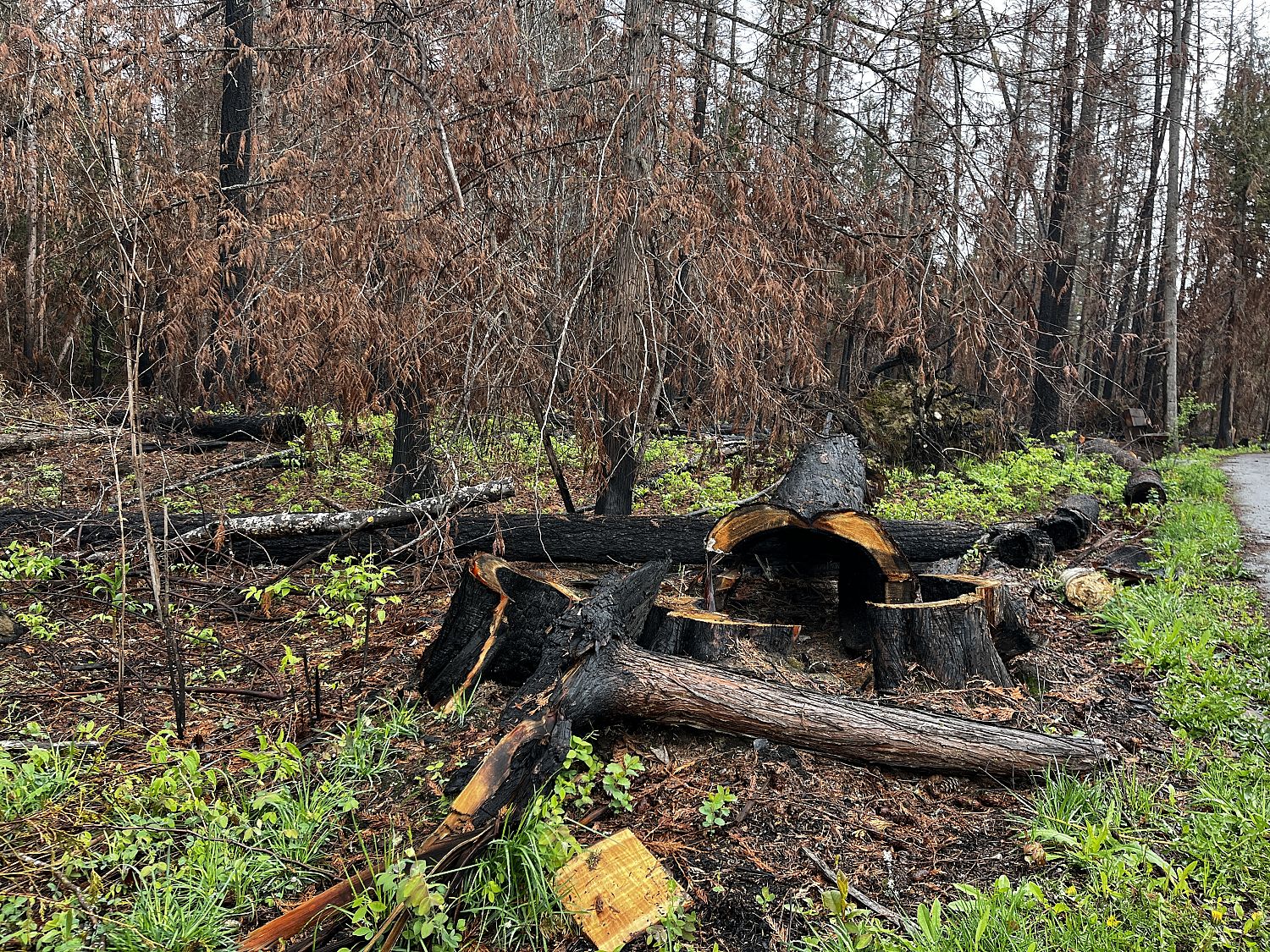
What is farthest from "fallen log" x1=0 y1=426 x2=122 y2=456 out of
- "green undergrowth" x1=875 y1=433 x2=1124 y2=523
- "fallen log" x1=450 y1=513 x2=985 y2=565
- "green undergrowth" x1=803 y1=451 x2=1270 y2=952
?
"green undergrowth" x1=803 y1=451 x2=1270 y2=952

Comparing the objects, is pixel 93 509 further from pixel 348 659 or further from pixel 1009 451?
pixel 1009 451

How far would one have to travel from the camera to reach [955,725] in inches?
129

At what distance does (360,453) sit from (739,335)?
22.1 feet

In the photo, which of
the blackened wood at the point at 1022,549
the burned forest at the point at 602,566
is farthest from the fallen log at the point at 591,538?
the blackened wood at the point at 1022,549

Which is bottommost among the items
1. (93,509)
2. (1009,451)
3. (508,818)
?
(508,818)

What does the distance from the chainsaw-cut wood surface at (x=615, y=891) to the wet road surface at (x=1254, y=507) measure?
5.50 m

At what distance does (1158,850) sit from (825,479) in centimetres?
259

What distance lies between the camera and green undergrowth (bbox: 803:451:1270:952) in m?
2.26

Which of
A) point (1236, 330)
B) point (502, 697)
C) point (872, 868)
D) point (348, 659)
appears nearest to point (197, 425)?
point (348, 659)

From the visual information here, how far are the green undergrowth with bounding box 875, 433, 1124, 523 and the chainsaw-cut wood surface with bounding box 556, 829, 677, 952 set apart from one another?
5.76m

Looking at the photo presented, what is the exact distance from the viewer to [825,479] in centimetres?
484

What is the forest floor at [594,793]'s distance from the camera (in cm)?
238

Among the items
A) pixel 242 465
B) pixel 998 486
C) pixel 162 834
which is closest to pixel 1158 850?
pixel 162 834

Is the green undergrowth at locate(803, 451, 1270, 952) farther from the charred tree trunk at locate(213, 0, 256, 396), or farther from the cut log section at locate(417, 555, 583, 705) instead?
the charred tree trunk at locate(213, 0, 256, 396)
